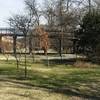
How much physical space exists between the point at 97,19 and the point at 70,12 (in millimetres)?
30205

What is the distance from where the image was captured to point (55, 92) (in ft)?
53.2

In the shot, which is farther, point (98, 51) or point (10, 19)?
point (10, 19)

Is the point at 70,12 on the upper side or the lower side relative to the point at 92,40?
upper

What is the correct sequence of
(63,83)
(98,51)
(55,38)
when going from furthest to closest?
(55,38) → (98,51) → (63,83)

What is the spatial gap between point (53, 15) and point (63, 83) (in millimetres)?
58094

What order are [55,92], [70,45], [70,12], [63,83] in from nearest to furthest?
[55,92], [63,83], [70,45], [70,12]

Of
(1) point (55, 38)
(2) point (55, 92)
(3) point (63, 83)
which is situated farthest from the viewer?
(1) point (55, 38)

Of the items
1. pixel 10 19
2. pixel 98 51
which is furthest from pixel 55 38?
pixel 98 51

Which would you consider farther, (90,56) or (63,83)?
(90,56)

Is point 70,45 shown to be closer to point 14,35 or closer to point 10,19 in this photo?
point 14,35

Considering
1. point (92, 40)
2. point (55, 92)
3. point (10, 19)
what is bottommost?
point (55, 92)

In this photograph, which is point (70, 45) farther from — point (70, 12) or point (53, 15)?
point (53, 15)

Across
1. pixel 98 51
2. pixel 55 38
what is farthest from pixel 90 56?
pixel 55 38

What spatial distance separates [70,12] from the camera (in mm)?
70875
